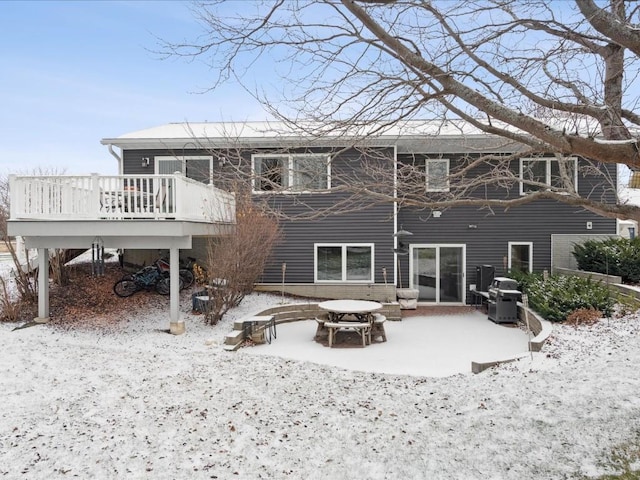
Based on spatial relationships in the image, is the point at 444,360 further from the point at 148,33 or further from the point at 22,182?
the point at 22,182

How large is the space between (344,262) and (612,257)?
22.7 feet

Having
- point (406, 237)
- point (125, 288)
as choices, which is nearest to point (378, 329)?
point (406, 237)

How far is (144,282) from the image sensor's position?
1048cm

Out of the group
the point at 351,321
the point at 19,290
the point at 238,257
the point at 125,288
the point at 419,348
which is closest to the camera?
the point at 419,348

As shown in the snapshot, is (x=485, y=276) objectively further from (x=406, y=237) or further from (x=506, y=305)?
(x=406, y=237)

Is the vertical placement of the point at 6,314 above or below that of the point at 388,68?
below

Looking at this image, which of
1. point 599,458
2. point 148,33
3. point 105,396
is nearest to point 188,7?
point 148,33

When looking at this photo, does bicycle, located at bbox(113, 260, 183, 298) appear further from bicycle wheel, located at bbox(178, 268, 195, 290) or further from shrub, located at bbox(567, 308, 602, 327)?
shrub, located at bbox(567, 308, 602, 327)

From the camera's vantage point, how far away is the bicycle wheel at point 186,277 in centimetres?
1139

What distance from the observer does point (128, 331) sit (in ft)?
27.9

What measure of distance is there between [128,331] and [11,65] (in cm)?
608

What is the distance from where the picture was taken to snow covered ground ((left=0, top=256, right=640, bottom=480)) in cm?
366

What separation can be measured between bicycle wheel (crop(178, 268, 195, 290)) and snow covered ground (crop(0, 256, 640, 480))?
4.12 m

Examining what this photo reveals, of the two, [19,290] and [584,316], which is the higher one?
[19,290]
